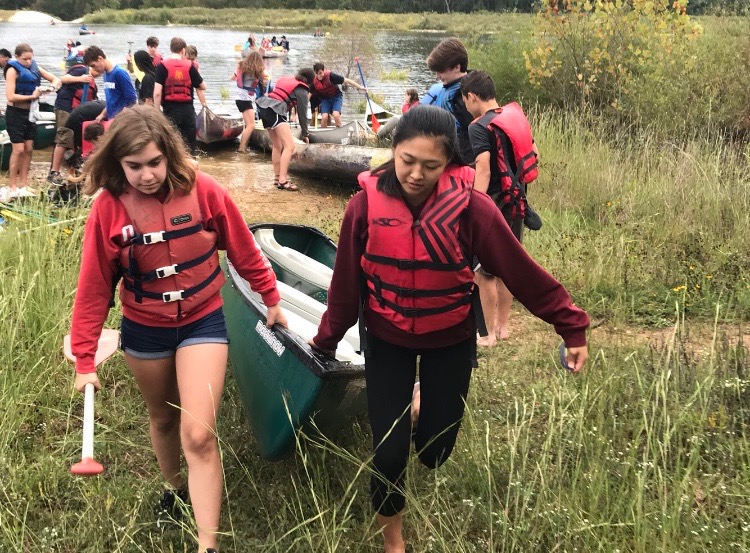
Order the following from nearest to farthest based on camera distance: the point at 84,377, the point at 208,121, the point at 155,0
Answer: the point at 84,377
the point at 208,121
the point at 155,0

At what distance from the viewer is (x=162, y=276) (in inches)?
89.6

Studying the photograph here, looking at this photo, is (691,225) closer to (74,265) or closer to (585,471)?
(585,471)

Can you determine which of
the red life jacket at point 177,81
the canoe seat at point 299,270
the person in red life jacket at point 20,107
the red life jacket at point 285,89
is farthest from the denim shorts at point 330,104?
the canoe seat at point 299,270

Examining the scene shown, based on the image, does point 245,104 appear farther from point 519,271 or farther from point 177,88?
point 519,271

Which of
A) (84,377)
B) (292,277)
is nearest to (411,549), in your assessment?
(84,377)

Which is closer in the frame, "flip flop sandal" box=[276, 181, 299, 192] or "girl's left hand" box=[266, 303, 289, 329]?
"girl's left hand" box=[266, 303, 289, 329]

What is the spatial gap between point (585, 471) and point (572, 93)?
292 inches

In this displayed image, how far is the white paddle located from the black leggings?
83 cm

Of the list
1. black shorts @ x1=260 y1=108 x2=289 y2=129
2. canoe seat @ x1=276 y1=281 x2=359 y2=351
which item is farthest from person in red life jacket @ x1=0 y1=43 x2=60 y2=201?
canoe seat @ x1=276 y1=281 x2=359 y2=351

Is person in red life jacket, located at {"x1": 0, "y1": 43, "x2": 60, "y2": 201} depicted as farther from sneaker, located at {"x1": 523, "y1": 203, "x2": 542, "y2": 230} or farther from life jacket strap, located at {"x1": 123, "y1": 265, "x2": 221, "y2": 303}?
life jacket strap, located at {"x1": 123, "y1": 265, "x2": 221, "y2": 303}

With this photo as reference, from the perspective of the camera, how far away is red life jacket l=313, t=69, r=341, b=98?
12031 mm

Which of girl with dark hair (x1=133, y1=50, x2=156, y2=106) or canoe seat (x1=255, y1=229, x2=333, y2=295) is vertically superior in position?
girl with dark hair (x1=133, y1=50, x2=156, y2=106)

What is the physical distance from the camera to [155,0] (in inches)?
2648

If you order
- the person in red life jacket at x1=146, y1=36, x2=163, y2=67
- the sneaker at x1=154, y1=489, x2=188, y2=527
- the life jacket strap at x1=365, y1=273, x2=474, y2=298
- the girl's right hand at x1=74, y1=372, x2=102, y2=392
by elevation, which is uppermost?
the person in red life jacket at x1=146, y1=36, x2=163, y2=67
